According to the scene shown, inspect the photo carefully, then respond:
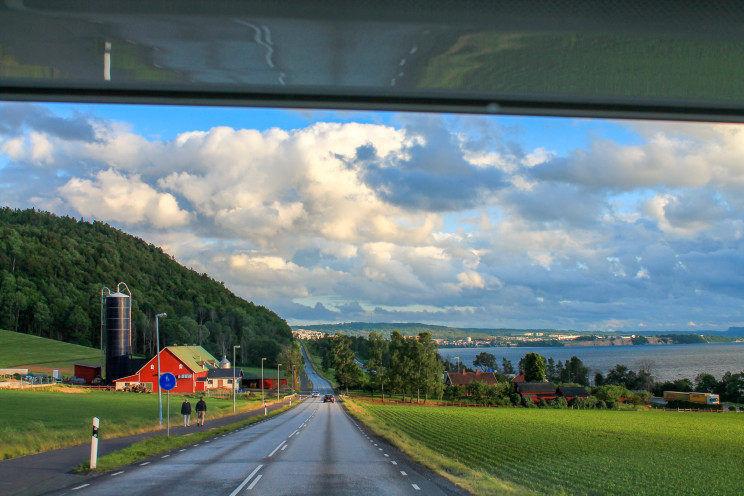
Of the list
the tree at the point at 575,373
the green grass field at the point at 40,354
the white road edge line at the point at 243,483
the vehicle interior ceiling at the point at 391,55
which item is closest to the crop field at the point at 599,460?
the white road edge line at the point at 243,483

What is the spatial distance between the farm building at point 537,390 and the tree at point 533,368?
6.14 m

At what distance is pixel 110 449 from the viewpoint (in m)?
18.0

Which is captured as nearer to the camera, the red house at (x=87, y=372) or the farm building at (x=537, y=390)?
the red house at (x=87, y=372)

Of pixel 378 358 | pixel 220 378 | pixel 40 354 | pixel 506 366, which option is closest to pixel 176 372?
pixel 220 378

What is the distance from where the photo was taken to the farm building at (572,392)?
86.0 metres

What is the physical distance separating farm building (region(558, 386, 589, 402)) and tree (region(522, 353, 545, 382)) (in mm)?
8812

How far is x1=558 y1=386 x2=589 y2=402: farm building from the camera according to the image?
86031mm

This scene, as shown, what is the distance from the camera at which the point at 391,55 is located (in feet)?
12.1

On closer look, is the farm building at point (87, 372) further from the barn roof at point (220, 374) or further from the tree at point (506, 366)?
the tree at point (506, 366)

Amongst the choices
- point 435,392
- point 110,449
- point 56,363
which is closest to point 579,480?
point 110,449

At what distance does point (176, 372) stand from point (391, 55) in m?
83.2

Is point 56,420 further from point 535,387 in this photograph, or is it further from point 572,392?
point 572,392

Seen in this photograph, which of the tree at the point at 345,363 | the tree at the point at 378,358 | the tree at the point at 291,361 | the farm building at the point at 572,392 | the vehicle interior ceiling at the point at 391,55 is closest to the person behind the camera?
the vehicle interior ceiling at the point at 391,55

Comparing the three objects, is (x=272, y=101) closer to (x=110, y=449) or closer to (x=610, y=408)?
(x=110, y=449)
